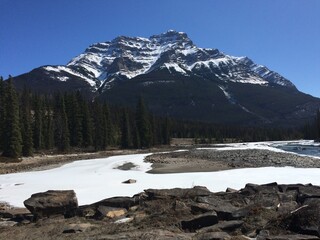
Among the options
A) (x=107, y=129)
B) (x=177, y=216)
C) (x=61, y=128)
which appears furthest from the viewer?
(x=107, y=129)

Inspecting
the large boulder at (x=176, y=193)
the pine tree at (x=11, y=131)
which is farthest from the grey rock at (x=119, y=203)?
the pine tree at (x=11, y=131)

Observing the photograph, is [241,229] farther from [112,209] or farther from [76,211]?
[76,211]

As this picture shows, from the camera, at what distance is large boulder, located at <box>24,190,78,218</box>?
17.3 metres

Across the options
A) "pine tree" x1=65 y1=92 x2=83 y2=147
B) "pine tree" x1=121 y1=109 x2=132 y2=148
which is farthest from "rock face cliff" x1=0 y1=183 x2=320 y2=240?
"pine tree" x1=121 y1=109 x2=132 y2=148

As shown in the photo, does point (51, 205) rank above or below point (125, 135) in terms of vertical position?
below

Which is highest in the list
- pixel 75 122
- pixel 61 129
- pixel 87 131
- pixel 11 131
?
pixel 75 122

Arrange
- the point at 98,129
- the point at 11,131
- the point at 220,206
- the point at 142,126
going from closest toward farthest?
the point at 220,206 < the point at 11,131 < the point at 98,129 < the point at 142,126

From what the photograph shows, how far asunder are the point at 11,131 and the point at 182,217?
202 ft

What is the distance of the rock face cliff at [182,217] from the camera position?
40.3 feet

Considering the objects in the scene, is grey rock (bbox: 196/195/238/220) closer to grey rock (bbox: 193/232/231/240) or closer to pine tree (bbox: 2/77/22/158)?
grey rock (bbox: 193/232/231/240)

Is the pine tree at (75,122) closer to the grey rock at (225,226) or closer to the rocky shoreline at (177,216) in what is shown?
the rocky shoreline at (177,216)

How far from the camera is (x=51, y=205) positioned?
57.7 feet

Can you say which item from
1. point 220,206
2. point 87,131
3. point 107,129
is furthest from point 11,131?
point 220,206

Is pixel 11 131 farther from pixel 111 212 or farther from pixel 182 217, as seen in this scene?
pixel 182 217
